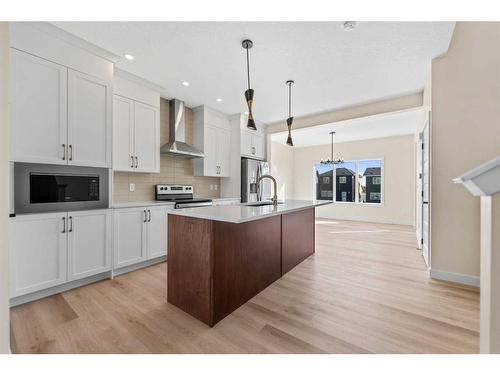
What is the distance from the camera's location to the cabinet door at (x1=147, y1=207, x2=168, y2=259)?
3055 millimetres

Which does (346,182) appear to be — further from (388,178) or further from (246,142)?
(246,142)

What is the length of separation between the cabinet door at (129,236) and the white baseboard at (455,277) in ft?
12.0

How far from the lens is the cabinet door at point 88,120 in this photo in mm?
2334

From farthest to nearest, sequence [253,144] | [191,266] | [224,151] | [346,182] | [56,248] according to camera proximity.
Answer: [346,182] → [253,144] → [224,151] → [56,248] → [191,266]

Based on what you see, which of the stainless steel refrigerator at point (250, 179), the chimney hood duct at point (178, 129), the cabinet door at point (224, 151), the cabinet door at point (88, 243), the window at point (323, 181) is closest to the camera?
the cabinet door at point (88, 243)

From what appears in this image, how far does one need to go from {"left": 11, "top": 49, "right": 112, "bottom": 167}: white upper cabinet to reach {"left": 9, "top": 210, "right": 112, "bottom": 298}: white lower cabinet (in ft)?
1.96

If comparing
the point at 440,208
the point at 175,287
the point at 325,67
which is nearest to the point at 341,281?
the point at 440,208

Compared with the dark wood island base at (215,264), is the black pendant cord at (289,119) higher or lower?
higher

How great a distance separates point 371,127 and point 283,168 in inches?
124

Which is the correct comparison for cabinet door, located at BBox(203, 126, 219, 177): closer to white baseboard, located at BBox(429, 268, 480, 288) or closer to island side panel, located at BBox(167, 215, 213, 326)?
island side panel, located at BBox(167, 215, 213, 326)

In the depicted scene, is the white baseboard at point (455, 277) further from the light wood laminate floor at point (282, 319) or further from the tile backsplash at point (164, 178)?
the tile backsplash at point (164, 178)

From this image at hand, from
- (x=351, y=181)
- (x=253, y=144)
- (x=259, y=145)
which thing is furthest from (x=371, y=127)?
(x=253, y=144)

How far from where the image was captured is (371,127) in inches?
208

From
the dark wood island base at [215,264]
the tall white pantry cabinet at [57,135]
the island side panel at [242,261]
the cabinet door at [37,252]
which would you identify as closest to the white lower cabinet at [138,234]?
the tall white pantry cabinet at [57,135]
